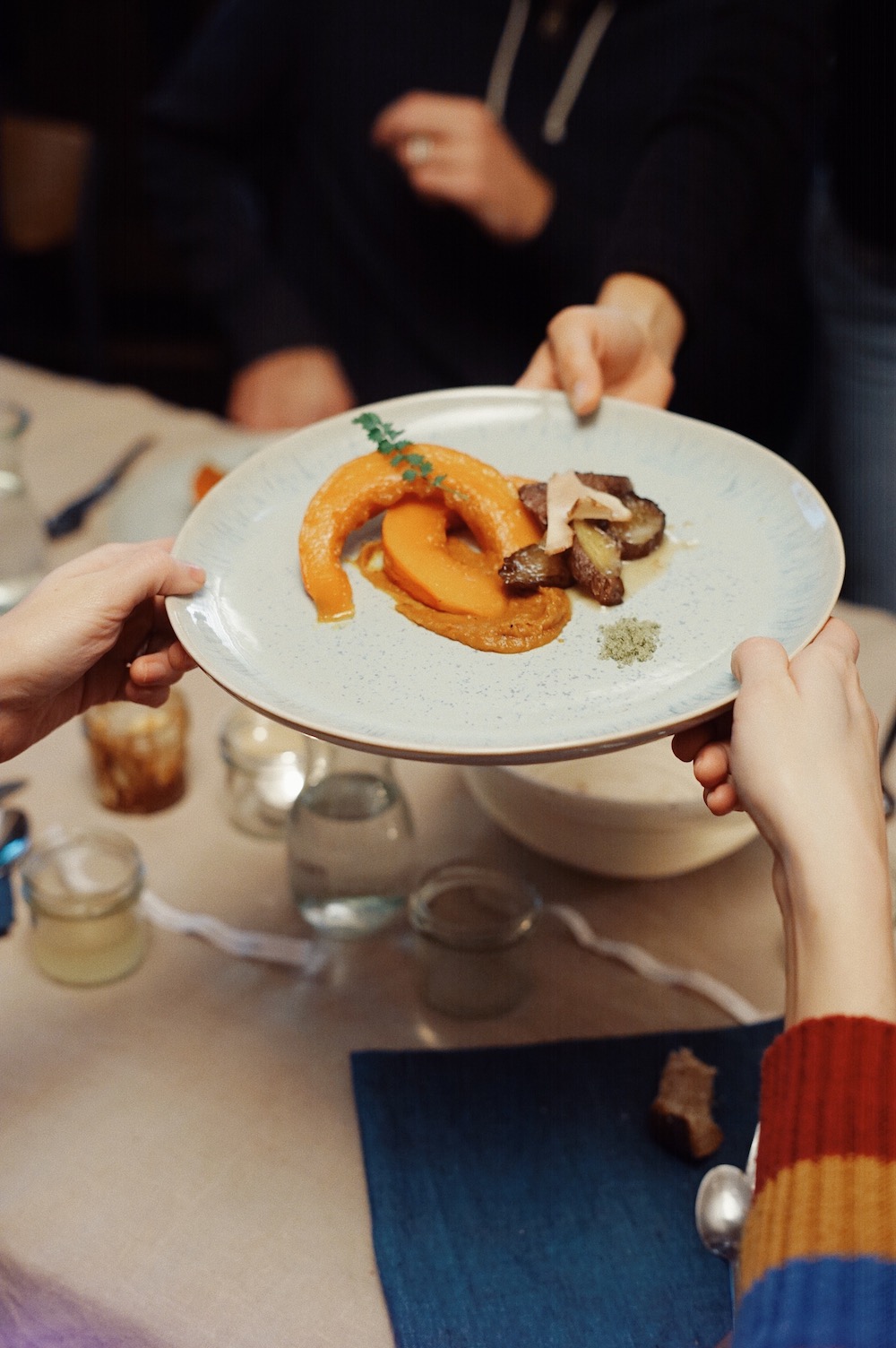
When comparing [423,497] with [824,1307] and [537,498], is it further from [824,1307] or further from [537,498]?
[824,1307]

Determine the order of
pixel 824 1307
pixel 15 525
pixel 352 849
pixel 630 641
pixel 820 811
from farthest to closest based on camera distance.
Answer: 1. pixel 15 525
2. pixel 352 849
3. pixel 630 641
4. pixel 820 811
5. pixel 824 1307

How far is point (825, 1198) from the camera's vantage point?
0.67 metres

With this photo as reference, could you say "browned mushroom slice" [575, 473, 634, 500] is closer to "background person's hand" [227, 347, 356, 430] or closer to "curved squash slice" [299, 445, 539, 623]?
"curved squash slice" [299, 445, 539, 623]

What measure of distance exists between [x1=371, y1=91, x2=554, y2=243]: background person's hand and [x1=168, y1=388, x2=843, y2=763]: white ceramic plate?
1.04 meters

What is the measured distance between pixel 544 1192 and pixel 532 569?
0.50 metres

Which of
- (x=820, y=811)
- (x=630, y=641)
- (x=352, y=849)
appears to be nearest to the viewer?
A: (x=820, y=811)

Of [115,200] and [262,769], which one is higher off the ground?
[262,769]

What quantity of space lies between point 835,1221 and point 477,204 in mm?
1845

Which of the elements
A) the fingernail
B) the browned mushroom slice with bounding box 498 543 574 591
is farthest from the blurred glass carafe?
the browned mushroom slice with bounding box 498 543 574 591

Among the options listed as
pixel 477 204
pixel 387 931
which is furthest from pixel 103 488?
pixel 387 931

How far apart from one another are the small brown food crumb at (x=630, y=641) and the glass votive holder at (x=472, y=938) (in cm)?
27

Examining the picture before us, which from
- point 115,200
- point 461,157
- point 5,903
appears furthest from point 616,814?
point 115,200

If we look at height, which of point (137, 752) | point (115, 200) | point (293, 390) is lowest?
point (115, 200)

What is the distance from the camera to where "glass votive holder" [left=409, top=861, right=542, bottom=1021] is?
1.03 m
